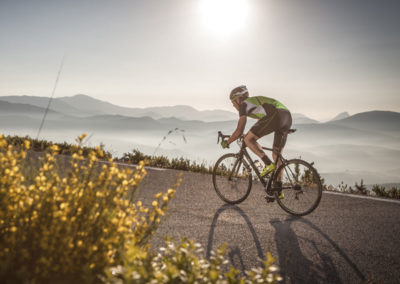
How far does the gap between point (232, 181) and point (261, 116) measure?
162 centimetres

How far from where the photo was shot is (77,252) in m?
2.12

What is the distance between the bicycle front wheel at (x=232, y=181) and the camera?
6.44 m

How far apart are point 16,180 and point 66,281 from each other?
99 cm

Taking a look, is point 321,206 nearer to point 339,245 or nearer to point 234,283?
point 339,245

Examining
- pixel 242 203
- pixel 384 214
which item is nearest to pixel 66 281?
pixel 242 203

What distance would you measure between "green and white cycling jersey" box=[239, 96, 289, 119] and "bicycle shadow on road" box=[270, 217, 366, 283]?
215cm

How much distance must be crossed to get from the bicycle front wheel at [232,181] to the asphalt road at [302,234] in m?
0.20

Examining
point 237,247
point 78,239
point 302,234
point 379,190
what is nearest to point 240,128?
point 302,234

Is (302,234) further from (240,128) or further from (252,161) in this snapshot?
(240,128)

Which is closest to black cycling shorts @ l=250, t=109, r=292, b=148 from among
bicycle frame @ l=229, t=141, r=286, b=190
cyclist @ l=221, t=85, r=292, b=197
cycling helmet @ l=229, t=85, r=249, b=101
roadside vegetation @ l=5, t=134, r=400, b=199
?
cyclist @ l=221, t=85, r=292, b=197

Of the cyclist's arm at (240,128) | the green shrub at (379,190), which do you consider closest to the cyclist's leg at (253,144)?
the cyclist's arm at (240,128)

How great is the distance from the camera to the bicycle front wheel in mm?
6438

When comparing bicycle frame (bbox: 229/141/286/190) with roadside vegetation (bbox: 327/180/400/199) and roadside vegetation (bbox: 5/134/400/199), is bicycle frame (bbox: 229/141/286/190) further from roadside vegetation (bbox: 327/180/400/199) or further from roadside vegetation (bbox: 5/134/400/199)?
A: roadside vegetation (bbox: 327/180/400/199)

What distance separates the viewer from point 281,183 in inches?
229
